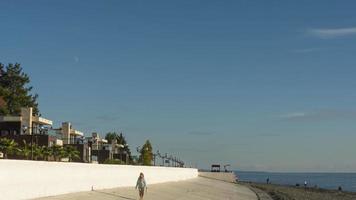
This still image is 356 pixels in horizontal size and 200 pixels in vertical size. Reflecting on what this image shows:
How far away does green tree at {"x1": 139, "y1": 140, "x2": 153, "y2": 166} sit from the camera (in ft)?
379

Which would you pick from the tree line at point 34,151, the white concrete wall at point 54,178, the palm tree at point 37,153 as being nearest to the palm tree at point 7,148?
the tree line at point 34,151

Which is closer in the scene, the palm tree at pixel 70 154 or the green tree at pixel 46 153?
the green tree at pixel 46 153

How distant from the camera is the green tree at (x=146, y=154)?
379 ft

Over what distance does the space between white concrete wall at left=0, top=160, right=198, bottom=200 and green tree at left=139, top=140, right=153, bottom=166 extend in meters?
62.7

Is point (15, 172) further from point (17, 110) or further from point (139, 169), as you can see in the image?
point (17, 110)

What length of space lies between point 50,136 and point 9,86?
2951 centimetres

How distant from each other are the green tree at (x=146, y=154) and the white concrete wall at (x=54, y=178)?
206ft

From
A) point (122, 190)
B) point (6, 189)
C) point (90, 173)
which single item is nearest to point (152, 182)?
point (122, 190)

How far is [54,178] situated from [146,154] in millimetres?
84329

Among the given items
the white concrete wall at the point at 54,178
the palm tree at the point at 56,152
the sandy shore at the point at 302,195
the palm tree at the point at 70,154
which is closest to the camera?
the white concrete wall at the point at 54,178

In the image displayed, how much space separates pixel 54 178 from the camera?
3362 centimetres

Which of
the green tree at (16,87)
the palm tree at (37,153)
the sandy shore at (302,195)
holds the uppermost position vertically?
the green tree at (16,87)

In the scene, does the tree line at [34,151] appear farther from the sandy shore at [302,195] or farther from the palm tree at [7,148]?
the sandy shore at [302,195]

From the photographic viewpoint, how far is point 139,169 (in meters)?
56.4
